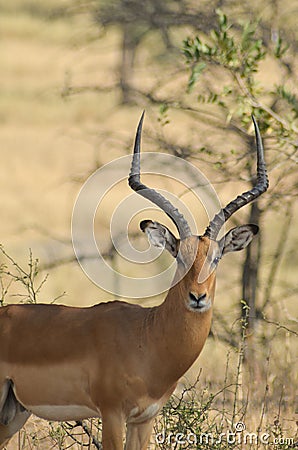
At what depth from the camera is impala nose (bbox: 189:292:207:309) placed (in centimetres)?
488

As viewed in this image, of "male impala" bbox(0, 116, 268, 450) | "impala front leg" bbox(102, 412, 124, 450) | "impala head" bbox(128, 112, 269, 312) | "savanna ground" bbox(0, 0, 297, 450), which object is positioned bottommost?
"impala front leg" bbox(102, 412, 124, 450)

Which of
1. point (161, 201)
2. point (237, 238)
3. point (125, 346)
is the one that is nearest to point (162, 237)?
point (161, 201)

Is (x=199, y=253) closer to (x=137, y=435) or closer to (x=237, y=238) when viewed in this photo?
(x=237, y=238)

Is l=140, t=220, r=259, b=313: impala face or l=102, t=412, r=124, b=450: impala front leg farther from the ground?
l=140, t=220, r=259, b=313: impala face

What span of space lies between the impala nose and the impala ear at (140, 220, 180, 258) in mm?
308

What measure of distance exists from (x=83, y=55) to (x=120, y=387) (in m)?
7.62

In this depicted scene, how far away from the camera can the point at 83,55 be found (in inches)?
478

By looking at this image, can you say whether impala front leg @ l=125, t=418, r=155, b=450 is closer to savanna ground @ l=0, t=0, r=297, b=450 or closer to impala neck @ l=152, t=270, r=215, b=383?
impala neck @ l=152, t=270, r=215, b=383

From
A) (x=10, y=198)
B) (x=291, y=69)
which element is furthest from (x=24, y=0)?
(x=291, y=69)

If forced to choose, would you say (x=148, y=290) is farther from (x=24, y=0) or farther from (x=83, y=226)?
(x=24, y=0)

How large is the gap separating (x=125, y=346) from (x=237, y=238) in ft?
2.42

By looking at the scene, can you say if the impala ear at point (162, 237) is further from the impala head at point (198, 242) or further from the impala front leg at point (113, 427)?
the impala front leg at point (113, 427)

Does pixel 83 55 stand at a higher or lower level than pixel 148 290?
higher

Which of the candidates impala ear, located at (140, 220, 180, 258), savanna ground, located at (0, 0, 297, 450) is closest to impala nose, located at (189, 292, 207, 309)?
impala ear, located at (140, 220, 180, 258)
